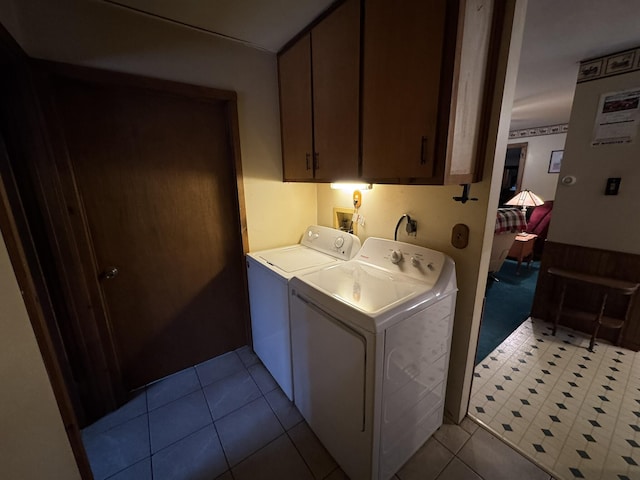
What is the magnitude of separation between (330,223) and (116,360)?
1779 millimetres

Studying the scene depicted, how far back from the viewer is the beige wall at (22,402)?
0.57 meters

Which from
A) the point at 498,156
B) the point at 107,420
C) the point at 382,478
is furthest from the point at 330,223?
the point at 107,420

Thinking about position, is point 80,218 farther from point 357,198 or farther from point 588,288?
point 588,288

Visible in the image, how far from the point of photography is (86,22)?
131 cm

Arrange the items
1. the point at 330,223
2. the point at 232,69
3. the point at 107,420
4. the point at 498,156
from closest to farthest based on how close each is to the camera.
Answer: the point at 498,156 < the point at 107,420 < the point at 232,69 < the point at 330,223

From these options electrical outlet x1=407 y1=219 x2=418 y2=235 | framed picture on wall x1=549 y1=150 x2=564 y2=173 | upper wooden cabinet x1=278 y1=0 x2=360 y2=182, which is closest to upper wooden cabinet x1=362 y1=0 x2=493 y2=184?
upper wooden cabinet x1=278 y1=0 x2=360 y2=182

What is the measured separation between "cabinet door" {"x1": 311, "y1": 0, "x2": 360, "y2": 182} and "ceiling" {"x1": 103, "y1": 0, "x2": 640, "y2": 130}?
0.49ft

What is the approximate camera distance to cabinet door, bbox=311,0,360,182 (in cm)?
126

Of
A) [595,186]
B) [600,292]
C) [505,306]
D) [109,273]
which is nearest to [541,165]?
[595,186]

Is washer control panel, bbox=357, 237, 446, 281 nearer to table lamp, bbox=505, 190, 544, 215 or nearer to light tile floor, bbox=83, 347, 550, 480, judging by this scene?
light tile floor, bbox=83, 347, 550, 480

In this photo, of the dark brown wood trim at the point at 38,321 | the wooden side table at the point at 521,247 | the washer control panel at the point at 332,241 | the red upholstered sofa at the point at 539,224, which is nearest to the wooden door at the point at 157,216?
the washer control panel at the point at 332,241

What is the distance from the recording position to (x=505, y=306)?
2934 mm

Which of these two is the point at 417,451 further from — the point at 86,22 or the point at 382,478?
the point at 86,22

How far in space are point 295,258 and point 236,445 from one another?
3.75ft
